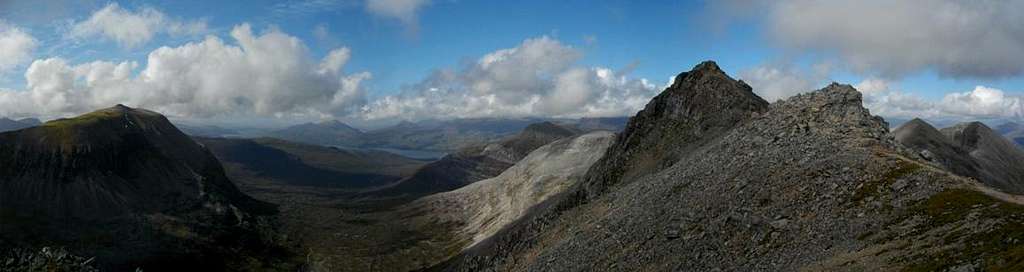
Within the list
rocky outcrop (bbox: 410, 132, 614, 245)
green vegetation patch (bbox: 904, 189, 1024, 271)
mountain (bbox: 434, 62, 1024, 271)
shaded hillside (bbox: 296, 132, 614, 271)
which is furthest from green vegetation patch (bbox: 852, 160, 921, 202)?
rocky outcrop (bbox: 410, 132, 614, 245)

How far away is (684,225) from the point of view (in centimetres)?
4941

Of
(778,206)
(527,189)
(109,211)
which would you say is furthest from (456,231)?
(778,206)

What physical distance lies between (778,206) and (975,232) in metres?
15.9

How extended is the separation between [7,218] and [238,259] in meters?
53.8

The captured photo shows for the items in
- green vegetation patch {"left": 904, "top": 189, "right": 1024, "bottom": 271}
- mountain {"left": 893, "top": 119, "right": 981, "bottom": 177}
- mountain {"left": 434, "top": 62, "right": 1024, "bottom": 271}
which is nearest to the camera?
green vegetation patch {"left": 904, "top": 189, "right": 1024, "bottom": 271}

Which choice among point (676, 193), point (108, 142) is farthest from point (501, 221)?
point (108, 142)

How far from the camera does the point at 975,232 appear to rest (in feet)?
94.0

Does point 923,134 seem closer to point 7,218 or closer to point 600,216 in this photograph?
point 600,216

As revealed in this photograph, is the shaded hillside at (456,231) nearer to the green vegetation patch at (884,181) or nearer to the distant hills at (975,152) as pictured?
the distant hills at (975,152)

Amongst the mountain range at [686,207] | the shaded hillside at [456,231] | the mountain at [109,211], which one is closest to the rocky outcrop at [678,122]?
the mountain range at [686,207]

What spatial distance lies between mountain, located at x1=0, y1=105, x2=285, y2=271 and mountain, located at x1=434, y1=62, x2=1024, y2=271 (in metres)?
106

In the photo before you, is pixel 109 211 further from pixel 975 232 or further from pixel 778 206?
pixel 975 232

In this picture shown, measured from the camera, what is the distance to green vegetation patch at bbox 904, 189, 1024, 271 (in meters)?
24.4

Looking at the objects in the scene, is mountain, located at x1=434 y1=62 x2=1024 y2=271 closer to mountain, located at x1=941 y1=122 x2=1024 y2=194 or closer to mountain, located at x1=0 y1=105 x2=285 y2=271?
mountain, located at x1=0 y1=105 x2=285 y2=271
